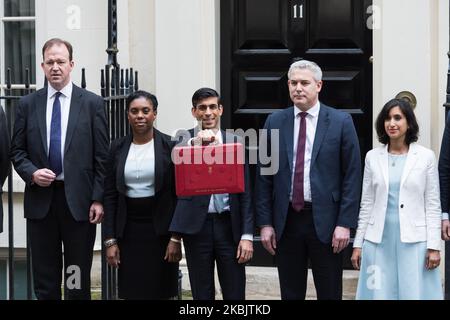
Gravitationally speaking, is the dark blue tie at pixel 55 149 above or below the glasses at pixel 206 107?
below

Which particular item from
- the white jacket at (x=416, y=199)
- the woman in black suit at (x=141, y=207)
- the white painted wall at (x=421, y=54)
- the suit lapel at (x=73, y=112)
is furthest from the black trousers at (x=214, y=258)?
the white painted wall at (x=421, y=54)

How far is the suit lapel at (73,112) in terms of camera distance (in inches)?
292

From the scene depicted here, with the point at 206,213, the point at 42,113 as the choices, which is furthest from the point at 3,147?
the point at 206,213

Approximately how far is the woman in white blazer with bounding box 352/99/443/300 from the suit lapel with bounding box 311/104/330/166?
33 cm

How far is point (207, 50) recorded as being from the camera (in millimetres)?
9578

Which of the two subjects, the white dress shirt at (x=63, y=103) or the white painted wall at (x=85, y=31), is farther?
the white painted wall at (x=85, y=31)

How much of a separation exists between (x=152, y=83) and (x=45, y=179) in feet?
8.63

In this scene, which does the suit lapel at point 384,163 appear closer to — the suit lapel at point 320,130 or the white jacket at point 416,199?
the white jacket at point 416,199

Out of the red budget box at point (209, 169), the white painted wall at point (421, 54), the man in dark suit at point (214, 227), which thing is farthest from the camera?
the white painted wall at point (421, 54)

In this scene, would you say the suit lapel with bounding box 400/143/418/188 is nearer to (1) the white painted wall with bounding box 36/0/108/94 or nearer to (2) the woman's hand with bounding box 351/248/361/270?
(2) the woman's hand with bounding box 351/248/361/270

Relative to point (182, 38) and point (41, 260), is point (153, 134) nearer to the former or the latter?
point (41, 260)

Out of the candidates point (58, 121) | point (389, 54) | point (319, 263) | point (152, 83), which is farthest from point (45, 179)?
point (389, 54)

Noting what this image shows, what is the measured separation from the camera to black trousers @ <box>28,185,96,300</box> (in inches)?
291

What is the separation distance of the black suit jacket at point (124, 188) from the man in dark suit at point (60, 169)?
78 mm
